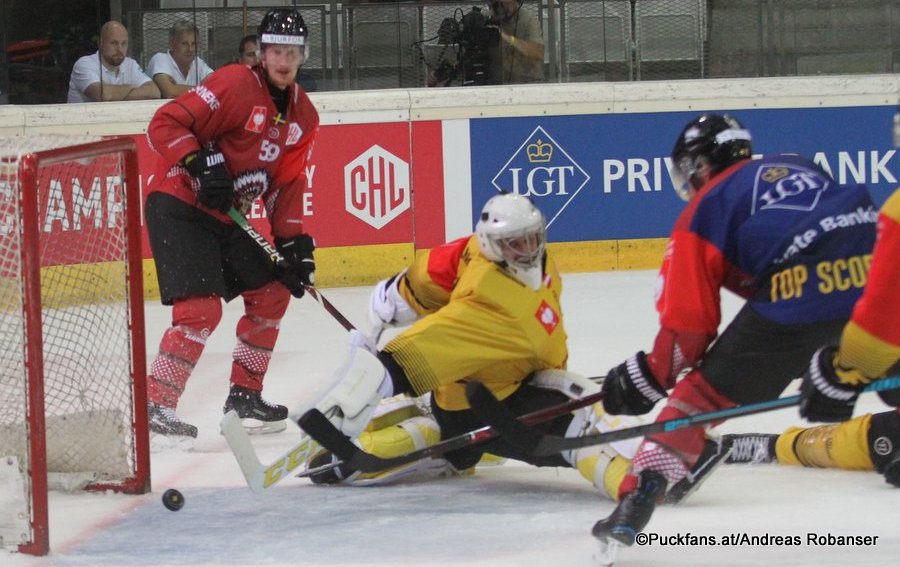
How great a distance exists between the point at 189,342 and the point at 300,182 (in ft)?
2.14

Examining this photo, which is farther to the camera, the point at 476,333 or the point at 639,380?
the point at 476,333

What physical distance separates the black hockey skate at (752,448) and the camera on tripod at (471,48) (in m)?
3.69

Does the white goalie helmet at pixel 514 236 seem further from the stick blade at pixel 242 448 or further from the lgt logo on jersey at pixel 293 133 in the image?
the lgt logo on jersey at pixel 293 133

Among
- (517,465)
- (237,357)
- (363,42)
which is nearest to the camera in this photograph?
(517,465)

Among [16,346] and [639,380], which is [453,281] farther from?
[16,346]

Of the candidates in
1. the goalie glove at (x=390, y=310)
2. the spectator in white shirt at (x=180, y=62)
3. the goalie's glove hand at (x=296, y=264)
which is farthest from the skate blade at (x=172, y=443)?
the spectator in white shirt at (x=180, y=62)

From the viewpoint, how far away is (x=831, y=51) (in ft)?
23.8

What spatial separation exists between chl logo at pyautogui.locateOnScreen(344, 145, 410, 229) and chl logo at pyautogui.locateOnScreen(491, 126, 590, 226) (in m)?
0.45

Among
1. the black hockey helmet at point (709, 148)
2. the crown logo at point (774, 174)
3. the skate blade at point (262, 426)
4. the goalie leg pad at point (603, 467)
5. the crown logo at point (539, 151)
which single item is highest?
the black hockey helmet at point (709, 148)

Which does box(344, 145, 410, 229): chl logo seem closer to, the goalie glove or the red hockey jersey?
the red hockey jersey

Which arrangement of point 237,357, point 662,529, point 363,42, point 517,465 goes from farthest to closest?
point 363,42 < point 237,357 < point 517,465 < point 662,529

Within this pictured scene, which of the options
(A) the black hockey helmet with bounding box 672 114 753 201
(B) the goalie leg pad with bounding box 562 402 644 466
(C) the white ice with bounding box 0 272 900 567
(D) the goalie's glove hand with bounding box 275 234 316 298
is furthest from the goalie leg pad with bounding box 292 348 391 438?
(D) the goalie's glove hand with bounding box 275 234 316 298

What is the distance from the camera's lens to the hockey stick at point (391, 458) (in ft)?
10.3

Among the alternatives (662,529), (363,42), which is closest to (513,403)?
(662,529)
